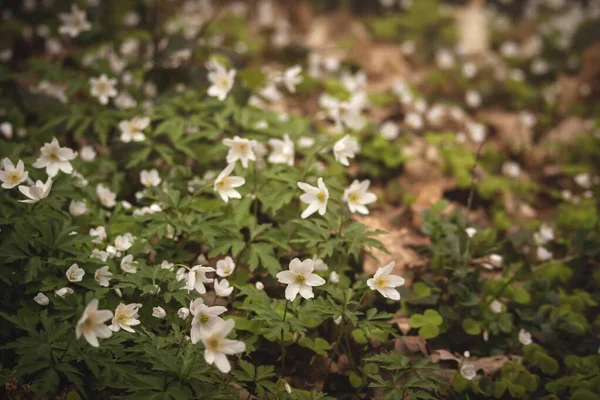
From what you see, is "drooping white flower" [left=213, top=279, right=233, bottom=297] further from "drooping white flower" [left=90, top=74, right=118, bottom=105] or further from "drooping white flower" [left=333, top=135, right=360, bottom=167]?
"drooping white flower" [left=90, top=74, right=118, bottom=105]

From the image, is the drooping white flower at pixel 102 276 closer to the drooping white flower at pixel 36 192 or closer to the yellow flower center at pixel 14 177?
the drooping white flower at pixel 36 192

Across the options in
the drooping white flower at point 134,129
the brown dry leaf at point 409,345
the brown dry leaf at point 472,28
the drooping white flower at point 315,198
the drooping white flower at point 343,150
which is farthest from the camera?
the brown dry leaf at point 472,28

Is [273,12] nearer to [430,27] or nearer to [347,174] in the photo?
[430,27]

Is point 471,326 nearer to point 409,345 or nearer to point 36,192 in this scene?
point 409,345

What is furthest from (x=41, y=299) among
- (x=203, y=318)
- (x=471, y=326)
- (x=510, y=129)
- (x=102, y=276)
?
(x=510, y=129)

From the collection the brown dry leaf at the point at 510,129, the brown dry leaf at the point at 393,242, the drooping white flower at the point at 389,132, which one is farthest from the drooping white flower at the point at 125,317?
the brown dry leaf at the point at 510,129

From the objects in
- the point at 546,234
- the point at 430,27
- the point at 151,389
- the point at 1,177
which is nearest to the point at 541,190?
the point at 546,234
